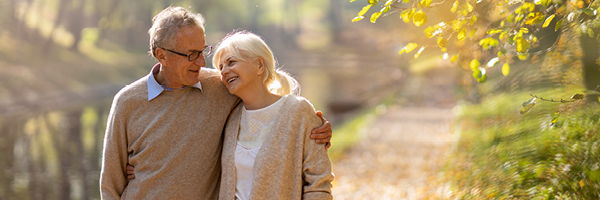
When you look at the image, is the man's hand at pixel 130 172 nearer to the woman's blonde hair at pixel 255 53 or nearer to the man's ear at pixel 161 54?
the man's ear at pixel 161 54

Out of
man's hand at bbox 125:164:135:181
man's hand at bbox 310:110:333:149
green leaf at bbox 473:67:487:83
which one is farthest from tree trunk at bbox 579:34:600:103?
man's hand at bbox 125:164:135:181

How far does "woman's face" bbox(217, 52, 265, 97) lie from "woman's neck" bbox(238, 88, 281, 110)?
3 centimetres

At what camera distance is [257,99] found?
8.91ft

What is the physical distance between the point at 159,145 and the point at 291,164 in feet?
2.50

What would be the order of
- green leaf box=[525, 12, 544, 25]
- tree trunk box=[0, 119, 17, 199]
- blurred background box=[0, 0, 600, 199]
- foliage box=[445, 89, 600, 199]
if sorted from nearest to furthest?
green leaf box=[525, 12, 544, 25] → foliage box=[445, 89, 600, 199] → blurred background box=[0, 0, 600, 199] → tree trunk box=[0, 119, 17, 199]

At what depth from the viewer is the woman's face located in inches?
103

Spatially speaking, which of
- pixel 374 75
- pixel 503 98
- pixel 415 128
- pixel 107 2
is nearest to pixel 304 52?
pixel 374 75

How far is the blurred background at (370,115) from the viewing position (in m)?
4.61

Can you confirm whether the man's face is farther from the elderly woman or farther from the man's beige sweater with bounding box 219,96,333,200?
the man's beige sweater with bounding box 219,96,333,200

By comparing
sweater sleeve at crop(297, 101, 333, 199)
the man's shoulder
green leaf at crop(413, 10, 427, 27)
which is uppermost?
green leaf at crop(413, 10, 427, 27)

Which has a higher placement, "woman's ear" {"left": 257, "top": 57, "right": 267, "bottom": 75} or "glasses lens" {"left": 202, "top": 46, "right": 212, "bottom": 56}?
"glasses lens" {"left": 202, "top": 46, "right": 212, "bottom": 56}

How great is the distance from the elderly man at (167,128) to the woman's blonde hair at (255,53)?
0.59 feet

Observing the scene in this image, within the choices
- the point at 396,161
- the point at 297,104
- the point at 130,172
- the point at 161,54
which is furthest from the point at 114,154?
the point at 396,161

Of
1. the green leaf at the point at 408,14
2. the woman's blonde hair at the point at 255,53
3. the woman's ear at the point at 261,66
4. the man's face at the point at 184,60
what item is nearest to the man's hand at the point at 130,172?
the man's face at the point at 184,60
